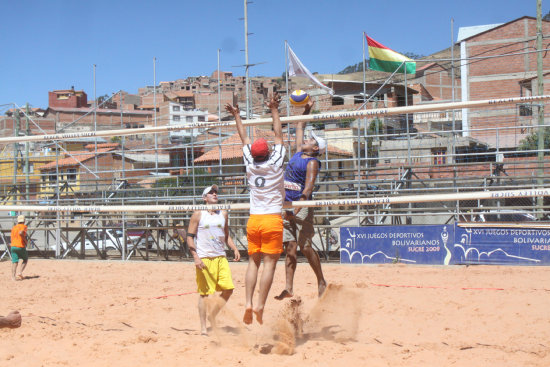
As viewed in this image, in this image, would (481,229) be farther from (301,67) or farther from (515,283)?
(301,67)

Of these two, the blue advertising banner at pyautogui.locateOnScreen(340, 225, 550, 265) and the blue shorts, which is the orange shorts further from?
the blue shorts

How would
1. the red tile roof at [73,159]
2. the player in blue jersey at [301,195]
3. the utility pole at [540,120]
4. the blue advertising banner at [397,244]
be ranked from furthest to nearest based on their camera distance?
the red tile roof at [73,159]
the utility pole at [540,120]
the blue advertising banner at [397,244]
the player in blue jersey at [301,195]

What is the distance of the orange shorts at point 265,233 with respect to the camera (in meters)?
5.82

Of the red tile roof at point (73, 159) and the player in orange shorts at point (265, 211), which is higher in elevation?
the red tile roof at point (73, 159)

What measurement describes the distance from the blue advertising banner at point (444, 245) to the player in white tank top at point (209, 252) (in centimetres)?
721

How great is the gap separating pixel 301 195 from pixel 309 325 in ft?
4.88

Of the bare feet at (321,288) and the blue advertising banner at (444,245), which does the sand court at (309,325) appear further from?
the blue advertising banner at (444,245)

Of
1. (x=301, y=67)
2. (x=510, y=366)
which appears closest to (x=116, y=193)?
(x=301, y=67)

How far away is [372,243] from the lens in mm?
13742

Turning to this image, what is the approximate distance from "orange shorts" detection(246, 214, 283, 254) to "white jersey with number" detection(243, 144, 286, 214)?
7 cm

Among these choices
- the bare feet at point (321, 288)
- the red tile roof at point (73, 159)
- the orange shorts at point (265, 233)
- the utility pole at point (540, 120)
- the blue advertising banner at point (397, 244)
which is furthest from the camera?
the red tile roof at point (73, 159)

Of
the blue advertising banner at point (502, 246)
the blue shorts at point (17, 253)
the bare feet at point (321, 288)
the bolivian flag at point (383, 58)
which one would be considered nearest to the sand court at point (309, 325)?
the bare feet at point (321, 288)

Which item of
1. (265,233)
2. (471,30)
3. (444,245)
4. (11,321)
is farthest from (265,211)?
(471,30)

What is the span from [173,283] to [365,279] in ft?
12.0
